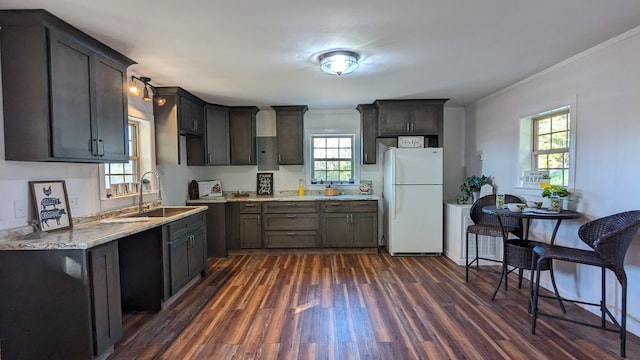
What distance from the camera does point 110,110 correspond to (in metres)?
2.64

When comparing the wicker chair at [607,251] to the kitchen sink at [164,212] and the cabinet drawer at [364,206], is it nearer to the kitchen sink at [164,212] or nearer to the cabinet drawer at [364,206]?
the cabinet drawer at [364,206]

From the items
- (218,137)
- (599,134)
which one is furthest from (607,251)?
(218,137)

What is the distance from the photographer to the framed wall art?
2.25 m

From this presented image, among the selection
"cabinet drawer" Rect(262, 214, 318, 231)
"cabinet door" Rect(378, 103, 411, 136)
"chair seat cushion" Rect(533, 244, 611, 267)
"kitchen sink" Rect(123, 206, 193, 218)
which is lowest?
"cabinet drawer" Rect(262, 214, 318, 231)

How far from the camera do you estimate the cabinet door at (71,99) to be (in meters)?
2.11

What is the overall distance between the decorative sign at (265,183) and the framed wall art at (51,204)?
2.95m

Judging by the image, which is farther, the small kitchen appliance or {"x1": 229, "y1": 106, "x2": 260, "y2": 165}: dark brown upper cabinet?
{"x1": 229, "y1": 106, "x2": 260, "y2": 165}: dark brown upper cabinet

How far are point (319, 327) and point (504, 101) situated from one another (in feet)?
11.7

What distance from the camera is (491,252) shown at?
4094mm

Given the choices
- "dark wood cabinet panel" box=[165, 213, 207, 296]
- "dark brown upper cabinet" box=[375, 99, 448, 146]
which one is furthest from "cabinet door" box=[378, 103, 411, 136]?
"dark wood cabinet panel" box=[165, 213, 207, 296]

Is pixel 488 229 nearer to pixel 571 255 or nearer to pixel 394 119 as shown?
pixel 571 255

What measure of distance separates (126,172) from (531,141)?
4666 mm

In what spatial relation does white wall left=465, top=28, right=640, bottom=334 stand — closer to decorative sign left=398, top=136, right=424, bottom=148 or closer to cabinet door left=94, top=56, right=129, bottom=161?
decorative sign left=398, top=136, right=424, bottom=148

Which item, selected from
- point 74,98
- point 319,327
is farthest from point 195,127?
point 319,327
